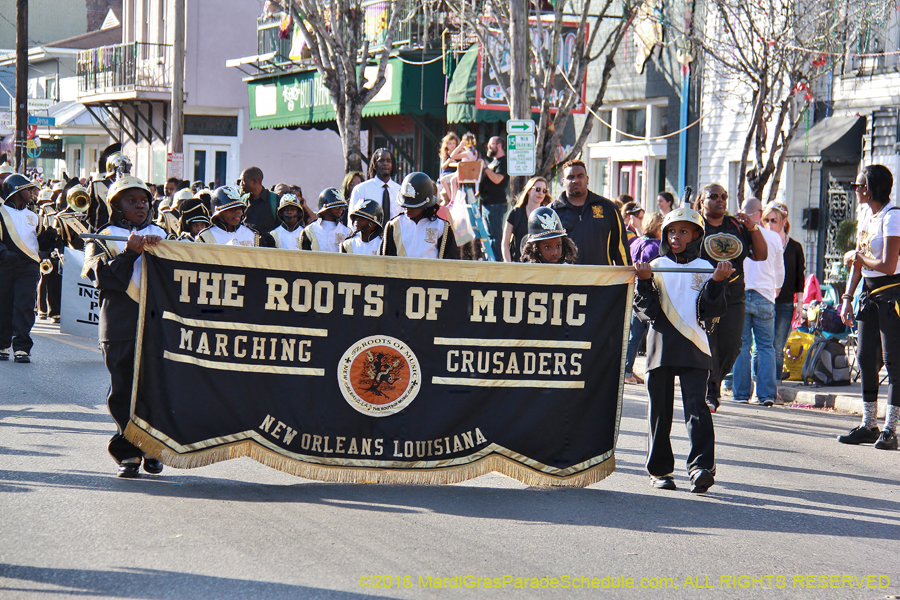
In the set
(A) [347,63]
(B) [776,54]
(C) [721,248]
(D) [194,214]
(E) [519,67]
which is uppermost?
(B) [776,54]

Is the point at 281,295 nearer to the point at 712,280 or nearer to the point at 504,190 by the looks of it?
the point at 712,280

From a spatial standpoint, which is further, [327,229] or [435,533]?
[327,229]

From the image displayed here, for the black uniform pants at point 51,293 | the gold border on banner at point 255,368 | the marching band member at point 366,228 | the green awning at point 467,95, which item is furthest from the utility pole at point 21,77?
the gold border on banner at point 255,368

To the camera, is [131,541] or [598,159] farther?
[598,159]

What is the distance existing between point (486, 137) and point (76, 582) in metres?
18.8

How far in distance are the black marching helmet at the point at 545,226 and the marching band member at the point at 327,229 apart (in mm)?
3608

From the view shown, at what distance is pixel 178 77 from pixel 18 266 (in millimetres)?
14377

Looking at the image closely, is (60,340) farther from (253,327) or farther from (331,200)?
(253,327)

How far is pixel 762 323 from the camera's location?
11.0 meters

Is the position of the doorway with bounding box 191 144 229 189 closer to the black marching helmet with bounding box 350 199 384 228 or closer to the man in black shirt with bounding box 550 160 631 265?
the black marching helmet with bounding box 350 199 384 228

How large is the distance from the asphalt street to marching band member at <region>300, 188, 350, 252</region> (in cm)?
308

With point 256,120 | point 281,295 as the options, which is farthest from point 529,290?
point 256,120

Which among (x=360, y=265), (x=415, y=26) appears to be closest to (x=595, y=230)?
(x=360, y=265)

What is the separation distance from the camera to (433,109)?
891 inches
